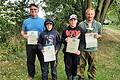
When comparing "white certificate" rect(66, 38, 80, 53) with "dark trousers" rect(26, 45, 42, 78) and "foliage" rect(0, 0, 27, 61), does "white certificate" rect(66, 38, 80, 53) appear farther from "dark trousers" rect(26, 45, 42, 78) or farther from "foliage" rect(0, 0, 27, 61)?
"foliage" rect(0, 0, 27, 61)

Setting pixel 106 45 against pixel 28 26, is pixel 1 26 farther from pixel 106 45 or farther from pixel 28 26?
pixel 106 45

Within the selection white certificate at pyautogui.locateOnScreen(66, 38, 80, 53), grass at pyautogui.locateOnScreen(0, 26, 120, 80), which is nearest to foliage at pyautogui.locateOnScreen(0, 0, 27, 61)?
grass at pyautogui.locateOnScreen(0, 26, 120, 80)

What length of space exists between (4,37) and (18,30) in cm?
192

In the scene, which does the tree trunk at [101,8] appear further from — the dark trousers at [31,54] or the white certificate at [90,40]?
the dark trousers at [31,54]

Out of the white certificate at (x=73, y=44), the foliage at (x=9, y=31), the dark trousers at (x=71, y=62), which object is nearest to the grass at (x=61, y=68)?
the foliage at (x=9, y=31)

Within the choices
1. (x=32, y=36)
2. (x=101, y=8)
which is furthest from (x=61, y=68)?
(x=101, y=8)

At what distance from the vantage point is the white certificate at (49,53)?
8.69m

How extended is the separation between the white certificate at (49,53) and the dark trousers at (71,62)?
0.46 meters

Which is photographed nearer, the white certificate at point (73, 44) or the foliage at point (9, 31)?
the white certificate at point (73, 44)

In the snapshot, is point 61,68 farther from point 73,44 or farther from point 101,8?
point 101,8

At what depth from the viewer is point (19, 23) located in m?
14.8

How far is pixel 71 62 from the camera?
9.07 meters

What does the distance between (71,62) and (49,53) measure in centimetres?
74

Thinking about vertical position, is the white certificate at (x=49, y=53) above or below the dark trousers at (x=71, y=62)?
above
